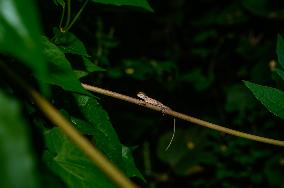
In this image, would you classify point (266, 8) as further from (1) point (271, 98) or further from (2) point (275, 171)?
(1) point (271, 98)

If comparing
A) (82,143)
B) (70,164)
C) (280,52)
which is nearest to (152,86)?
(280,52)

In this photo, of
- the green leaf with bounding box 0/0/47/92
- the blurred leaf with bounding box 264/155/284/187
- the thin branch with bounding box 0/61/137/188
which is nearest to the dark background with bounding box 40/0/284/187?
the blurred leaf with bounding box 264/155/284/187

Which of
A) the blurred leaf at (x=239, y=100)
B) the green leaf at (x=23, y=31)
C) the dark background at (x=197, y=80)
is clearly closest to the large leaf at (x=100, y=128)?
the green leaf at (x=23, y=31)

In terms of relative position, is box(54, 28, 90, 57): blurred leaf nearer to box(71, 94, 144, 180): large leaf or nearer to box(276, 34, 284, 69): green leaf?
box(71, 94, 144, 180): large leaf

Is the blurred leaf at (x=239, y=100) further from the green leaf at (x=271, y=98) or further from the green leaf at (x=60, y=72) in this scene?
the green leaf at (x=60, y=72)

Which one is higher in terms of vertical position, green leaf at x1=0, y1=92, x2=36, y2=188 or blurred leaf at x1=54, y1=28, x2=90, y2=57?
green leaf at x1=0, y1=92, x2=36, y2=188

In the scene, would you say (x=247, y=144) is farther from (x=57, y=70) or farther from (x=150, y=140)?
(x=57, y=70)
